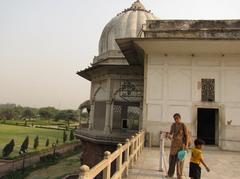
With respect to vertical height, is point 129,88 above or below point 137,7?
below

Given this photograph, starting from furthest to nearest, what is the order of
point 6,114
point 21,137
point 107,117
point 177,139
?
point 6,114 < point 21,137 < point 107,117 < point 177,139

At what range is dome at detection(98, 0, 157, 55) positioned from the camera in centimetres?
2111

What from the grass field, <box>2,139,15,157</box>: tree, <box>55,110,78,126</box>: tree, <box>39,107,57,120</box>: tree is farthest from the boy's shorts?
<box>39,107,57,120</box>: tree

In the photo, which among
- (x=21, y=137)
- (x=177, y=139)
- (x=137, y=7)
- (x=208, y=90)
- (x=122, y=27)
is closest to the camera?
(x=177, y=139)

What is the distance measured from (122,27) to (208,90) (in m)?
10.8

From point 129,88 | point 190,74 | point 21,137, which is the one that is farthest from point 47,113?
point 190,74

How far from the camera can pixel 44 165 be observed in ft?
96.7

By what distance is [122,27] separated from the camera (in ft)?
70.2

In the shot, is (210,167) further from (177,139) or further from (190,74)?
(190,74)

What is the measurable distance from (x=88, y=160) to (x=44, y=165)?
1465 centimetres

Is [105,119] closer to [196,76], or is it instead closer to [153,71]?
[153,71]

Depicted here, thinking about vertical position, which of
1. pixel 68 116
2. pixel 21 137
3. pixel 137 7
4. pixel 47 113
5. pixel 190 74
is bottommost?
pixel 21 137

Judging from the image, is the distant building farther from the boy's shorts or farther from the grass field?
the grass field

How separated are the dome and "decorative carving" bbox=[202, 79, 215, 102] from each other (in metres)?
9.34
